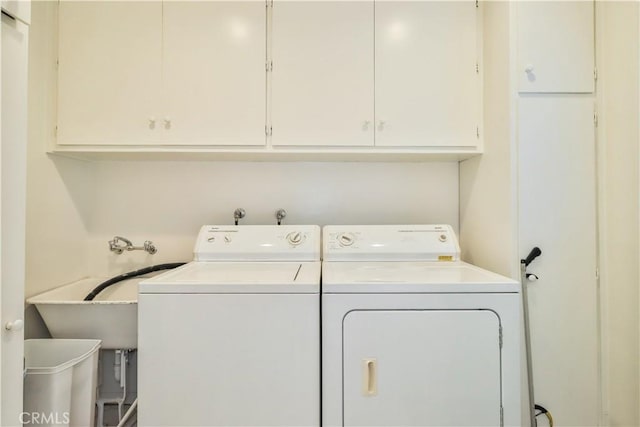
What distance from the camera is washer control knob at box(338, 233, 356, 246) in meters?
1.71

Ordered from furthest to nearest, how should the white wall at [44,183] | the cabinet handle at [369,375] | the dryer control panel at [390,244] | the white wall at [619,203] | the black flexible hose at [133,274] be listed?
the black flexible hose at [133,274], the dryer control panel at [390,244], the white wall at [44,183], the white wall at [619,203], the cabinet handle at [369,375]

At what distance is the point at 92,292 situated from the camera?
5.74 ft

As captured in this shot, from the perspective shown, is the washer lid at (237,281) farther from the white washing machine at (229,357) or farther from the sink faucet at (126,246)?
the sink faucet at (126,246)

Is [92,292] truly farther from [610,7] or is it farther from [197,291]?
[610,7]

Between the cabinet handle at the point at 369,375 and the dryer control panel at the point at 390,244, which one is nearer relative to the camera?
the cabinet handle at the point at 369,375

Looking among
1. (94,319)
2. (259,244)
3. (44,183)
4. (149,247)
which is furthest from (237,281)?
(44,183)

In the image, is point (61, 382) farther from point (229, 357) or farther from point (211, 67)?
point (211, 67)

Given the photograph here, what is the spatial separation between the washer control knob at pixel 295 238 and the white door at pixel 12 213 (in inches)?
42.0

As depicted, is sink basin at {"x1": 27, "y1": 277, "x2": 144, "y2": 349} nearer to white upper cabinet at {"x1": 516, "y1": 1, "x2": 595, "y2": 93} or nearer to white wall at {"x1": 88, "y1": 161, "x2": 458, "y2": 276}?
white wall at {"x1": 88, "y1": 161, "x2": 458, "y2": 276}

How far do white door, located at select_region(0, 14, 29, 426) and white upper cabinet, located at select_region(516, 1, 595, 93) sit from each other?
192cm

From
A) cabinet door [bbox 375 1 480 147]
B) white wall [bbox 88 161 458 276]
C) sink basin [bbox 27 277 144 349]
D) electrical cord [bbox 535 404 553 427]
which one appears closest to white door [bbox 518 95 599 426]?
electrical cord [bbox 535 404 553 427]

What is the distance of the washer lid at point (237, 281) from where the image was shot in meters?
1.16

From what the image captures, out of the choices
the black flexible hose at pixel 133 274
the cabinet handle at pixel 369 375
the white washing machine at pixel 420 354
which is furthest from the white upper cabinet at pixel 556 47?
the black flexible hose at pixel 133 274

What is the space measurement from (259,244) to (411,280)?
2.77 ft
